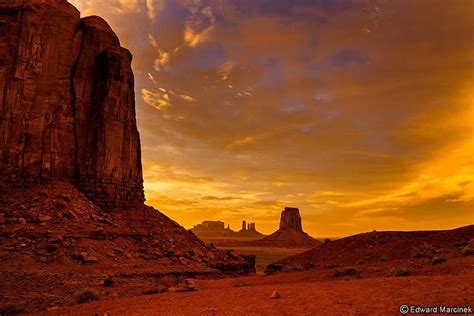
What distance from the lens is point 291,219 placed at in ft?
488

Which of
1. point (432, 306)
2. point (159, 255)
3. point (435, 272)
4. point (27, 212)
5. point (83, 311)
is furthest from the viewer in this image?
point (159, 255)

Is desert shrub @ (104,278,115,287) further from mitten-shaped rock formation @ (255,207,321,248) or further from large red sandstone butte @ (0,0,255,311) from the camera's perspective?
mitten-shaped rock formation @ (255,207,321,248)

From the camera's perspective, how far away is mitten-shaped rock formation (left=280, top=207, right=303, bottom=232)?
147625 millimetres

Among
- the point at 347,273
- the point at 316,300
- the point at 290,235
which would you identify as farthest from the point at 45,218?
the point at 290,235

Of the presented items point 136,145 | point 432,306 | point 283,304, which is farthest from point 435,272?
point 136,145

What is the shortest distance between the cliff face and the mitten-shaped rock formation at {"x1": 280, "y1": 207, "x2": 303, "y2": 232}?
11826 centimetres

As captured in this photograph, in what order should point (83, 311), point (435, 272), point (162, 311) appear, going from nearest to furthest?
point (162, 311) < point (83, 311) < point (435, 272)

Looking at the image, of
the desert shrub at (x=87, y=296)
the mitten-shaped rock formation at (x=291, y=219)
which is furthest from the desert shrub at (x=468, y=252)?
the mitten-shaped rock formation at (x=291, y=219)

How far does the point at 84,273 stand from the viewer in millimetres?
21234

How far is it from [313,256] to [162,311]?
28269mm

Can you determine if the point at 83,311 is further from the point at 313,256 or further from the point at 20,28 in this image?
the point at 313,256

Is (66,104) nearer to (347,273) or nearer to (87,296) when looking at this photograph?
(87,296)

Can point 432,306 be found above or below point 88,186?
below

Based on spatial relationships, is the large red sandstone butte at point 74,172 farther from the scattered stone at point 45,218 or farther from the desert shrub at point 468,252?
the desert shrub at point 468,252
